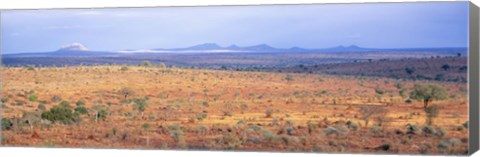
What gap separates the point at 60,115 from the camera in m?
21.2

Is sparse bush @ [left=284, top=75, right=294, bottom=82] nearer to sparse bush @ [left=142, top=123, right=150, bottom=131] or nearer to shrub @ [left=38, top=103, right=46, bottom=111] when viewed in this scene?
sparse bush @ [left=142, top=123, right=150, bottom=131]

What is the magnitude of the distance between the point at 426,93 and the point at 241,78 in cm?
323

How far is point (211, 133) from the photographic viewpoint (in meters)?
20.1

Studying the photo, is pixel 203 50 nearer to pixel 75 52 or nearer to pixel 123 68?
pixel 123 68

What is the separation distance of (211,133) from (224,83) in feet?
2.96

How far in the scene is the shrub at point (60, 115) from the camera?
69.3ft

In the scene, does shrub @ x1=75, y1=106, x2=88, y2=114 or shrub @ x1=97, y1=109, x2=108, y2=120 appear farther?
shrub @ x1=75, y1=106, x2=88, y2=114

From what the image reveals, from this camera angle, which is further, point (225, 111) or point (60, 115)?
point (60, 115)

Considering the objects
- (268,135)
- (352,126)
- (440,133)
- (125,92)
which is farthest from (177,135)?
(440,133)

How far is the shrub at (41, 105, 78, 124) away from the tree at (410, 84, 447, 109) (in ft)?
20.5

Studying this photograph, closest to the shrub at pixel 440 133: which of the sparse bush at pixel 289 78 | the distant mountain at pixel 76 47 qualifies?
the sparse bush at pixel 289 78

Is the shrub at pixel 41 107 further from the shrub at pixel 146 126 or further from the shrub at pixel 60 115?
the shrub at pixel 146 126

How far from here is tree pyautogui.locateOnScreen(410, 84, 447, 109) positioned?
19.0 meters

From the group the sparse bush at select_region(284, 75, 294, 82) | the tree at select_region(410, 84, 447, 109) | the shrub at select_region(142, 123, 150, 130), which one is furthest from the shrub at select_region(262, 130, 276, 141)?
the tree at select_region(410, 84, 447, 109)
